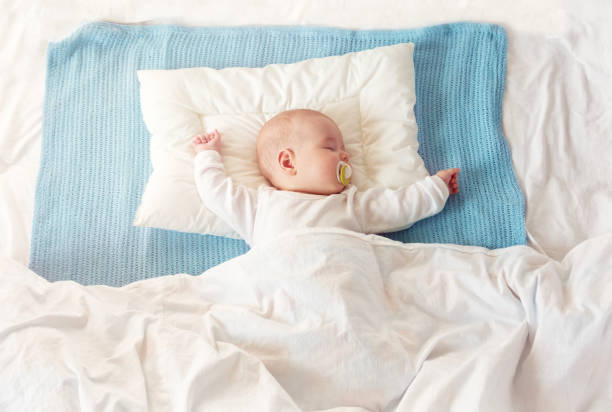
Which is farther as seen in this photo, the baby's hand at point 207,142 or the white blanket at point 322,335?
the baby's hand at point 207,142

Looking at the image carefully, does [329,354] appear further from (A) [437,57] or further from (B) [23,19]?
(B) [23,19]

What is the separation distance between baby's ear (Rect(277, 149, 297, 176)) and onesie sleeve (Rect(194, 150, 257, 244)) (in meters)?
0.09

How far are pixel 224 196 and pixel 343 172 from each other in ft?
0.90

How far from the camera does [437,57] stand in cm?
169

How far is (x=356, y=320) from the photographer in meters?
1.21

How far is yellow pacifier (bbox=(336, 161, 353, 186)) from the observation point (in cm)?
143

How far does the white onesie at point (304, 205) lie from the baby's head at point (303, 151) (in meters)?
0.03

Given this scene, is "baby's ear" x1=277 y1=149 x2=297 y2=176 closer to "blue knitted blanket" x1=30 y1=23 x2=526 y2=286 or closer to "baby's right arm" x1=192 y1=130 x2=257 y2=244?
"baby's right arm" x1=192 y1=130 x2=257 y2=244

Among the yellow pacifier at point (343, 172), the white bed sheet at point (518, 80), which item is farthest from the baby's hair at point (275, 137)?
the white bed sheet at point (518, 80)

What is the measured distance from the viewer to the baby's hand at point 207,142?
1473mm

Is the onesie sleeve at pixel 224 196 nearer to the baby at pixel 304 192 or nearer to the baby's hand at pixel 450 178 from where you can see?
the baby at pixel 304 192

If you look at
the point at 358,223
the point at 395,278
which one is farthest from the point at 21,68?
the point at 395,278

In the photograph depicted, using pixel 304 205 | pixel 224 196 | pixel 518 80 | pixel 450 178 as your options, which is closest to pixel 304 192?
pixel 304 205

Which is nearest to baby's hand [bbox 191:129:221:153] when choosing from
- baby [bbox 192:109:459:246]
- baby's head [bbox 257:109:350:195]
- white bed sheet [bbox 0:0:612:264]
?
baby [bbox 192:109:459:246]
